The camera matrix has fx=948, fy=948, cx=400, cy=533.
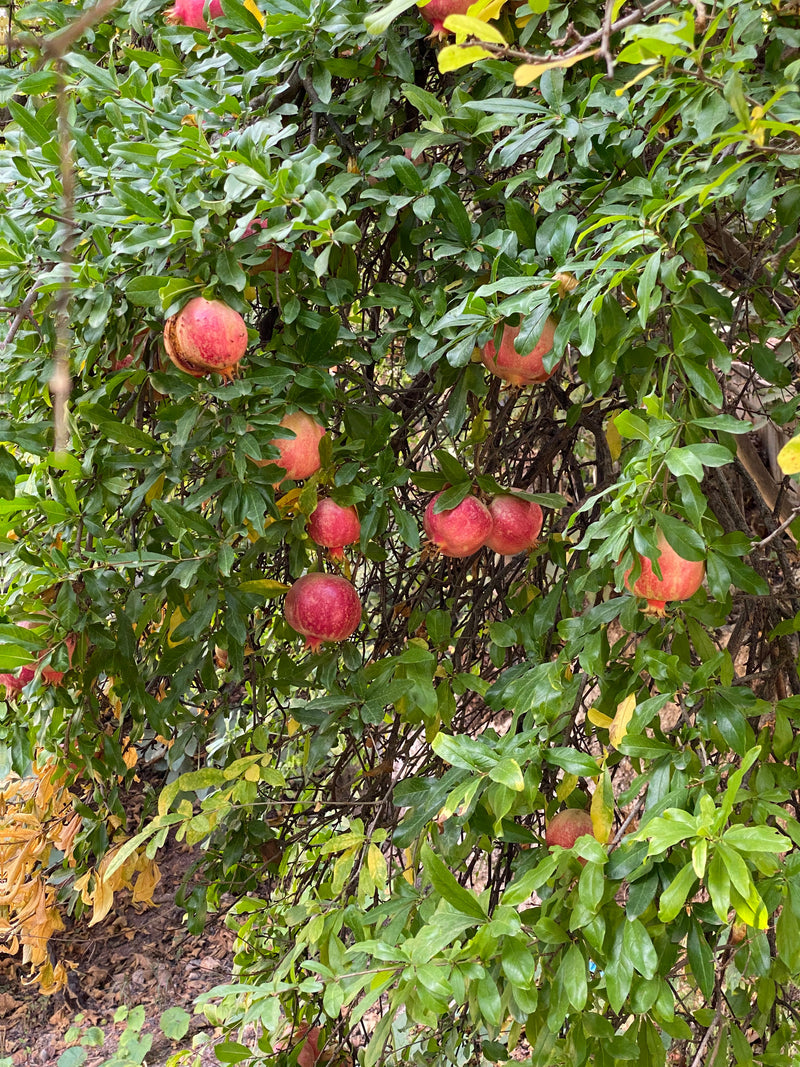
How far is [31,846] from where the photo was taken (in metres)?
2.02

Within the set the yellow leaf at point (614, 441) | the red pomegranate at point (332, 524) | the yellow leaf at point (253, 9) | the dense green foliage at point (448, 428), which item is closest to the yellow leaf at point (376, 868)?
the dense green foliage at point (448, 428)

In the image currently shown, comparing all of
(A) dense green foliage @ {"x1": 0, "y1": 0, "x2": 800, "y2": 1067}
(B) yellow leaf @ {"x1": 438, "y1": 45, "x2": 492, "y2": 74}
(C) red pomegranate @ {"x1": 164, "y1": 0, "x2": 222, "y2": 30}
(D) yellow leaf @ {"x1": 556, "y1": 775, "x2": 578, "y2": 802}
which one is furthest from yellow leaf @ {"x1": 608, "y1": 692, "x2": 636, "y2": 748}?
(C) red pomegranate @ {"x1": 164, "y1": 0, "x2": 222, "y2": 30}

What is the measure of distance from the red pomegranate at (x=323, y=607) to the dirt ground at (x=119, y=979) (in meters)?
2.59

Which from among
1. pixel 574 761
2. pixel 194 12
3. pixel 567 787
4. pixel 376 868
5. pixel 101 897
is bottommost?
pixel 101 897

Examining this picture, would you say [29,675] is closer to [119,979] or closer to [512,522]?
[512,522]

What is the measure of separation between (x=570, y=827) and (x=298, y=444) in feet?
2.27

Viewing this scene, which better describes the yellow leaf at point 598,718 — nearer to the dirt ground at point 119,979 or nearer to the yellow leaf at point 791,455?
the yellow leaf at point 791,455

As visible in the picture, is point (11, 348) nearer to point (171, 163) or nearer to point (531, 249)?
point (171, 163)

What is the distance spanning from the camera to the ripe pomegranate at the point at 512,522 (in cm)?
150

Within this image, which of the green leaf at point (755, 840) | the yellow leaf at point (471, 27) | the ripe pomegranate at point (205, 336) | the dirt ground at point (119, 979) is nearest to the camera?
the yellow leaf at point (471, 27)

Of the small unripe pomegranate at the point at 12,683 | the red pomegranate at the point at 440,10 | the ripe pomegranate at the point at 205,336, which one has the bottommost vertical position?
the small unripe pomegranate at the point at 12,683

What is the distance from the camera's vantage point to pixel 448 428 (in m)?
1.43

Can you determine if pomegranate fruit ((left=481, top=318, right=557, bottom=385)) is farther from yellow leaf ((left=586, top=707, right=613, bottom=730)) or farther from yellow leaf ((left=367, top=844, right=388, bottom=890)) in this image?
yellow leaf ((left=367, top=844, right=388, bottom=890))

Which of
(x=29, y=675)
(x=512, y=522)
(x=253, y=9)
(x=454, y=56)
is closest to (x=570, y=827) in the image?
(x=512, y=522)
